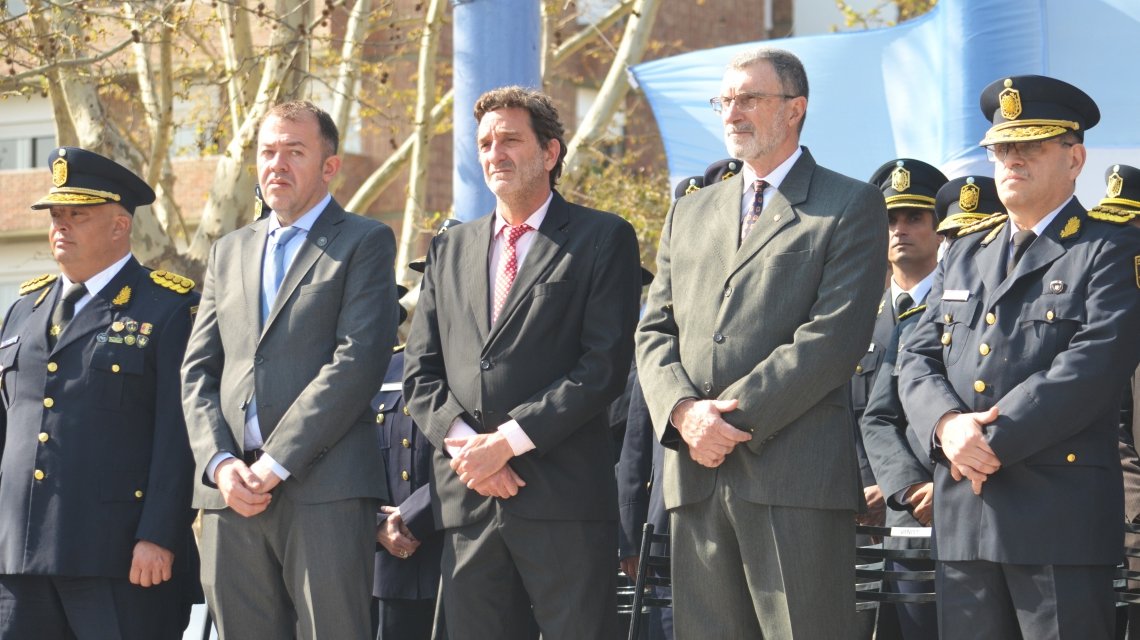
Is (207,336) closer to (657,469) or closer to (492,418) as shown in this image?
(492,418)

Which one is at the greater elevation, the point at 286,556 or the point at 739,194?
the point at 739,194

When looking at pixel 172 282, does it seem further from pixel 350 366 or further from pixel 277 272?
pixel 350 366

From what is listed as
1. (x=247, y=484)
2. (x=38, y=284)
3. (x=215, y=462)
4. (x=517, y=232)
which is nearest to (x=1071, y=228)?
(x=517, y=232)

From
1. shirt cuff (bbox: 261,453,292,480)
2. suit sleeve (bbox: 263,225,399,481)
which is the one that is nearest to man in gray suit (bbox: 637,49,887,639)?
suit sleeve (bbox: 263,225,399,481)

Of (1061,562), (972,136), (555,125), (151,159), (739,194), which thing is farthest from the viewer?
(151,159)

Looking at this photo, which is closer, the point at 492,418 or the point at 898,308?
the point at 492,418

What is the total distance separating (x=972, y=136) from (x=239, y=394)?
4.85 m

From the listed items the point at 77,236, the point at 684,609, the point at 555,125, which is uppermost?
the point at 555,125

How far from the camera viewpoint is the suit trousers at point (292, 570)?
5.00m

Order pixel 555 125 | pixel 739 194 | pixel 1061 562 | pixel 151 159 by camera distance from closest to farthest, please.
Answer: pixel 1061 562
pixel 739 194
pixel 555 125
pixel 151 159

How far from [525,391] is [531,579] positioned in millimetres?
592

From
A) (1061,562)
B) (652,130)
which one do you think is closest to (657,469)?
(1061,562)

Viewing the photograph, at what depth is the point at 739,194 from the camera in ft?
16.2

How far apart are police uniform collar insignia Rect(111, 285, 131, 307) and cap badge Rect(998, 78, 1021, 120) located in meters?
3.25
